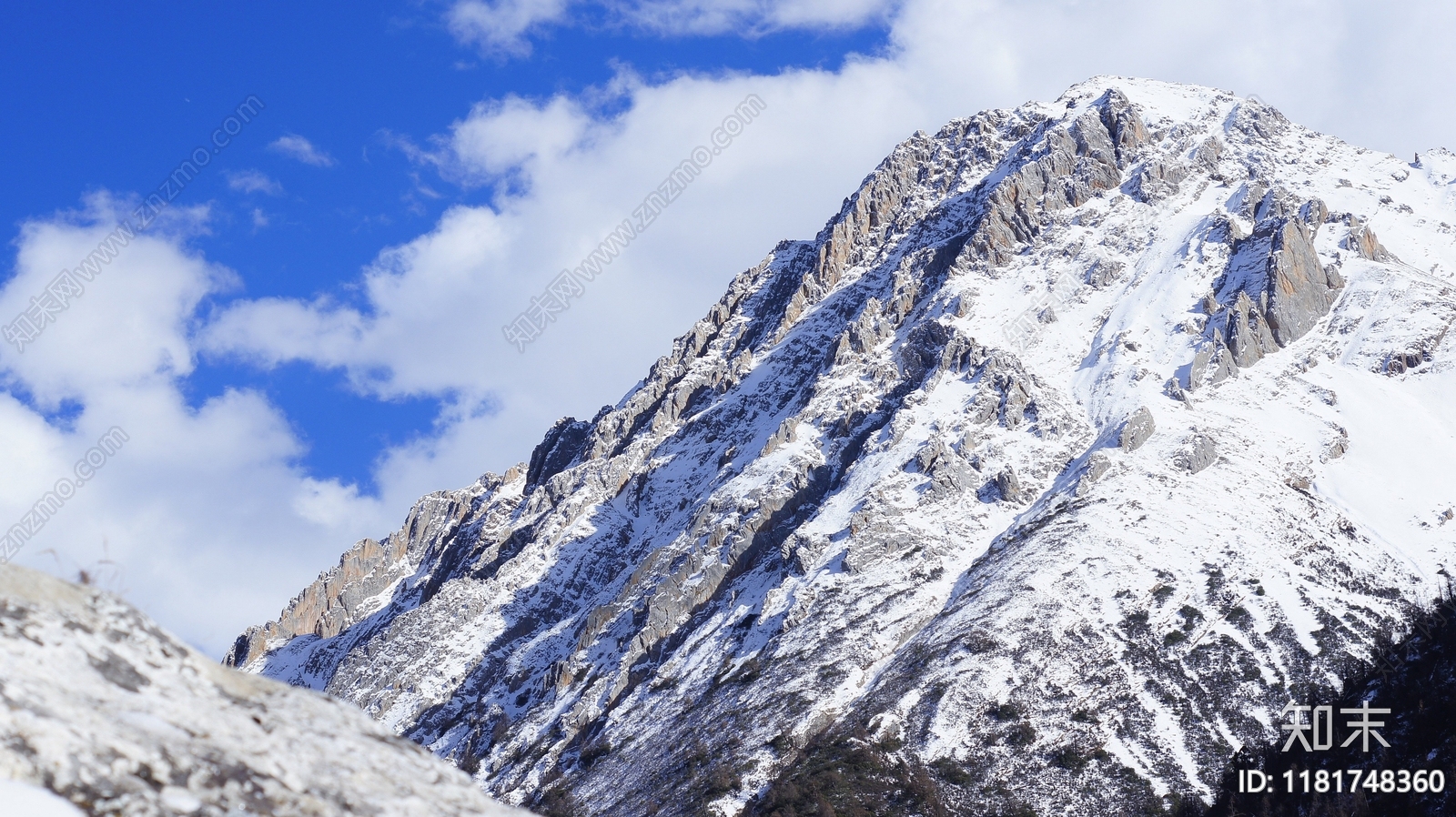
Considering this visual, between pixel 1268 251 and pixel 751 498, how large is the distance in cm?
8652

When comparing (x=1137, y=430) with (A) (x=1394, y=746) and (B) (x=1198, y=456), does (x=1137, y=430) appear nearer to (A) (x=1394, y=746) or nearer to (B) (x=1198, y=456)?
(B) (x=1198, y=456)

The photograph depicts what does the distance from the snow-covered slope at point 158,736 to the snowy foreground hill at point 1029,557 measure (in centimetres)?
8408

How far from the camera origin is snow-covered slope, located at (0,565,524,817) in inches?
407

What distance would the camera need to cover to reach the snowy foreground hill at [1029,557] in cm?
10000

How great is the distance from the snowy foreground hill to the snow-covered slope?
276 ft

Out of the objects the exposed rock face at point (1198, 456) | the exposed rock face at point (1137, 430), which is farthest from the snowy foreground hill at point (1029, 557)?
the exposed rock face at point (1198, 456)

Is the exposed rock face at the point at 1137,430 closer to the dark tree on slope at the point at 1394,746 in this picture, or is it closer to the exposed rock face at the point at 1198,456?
the exposed rock face at the point at 1198,456

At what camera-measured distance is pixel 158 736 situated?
11.0 meters

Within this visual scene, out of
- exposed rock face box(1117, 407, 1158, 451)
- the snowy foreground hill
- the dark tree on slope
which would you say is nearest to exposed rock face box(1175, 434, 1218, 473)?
the snowy foreground hill

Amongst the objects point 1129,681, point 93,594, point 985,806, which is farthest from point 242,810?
point 1129,681

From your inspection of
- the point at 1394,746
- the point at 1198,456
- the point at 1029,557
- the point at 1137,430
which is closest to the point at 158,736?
the point at 1394,746

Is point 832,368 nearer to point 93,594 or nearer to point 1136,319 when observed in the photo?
point 1136,319

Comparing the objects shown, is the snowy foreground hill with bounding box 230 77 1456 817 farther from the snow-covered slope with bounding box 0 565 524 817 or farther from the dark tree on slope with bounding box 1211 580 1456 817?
the snow-covered slope with bounding box 0 565 524 817

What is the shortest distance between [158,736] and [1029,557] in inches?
4671
